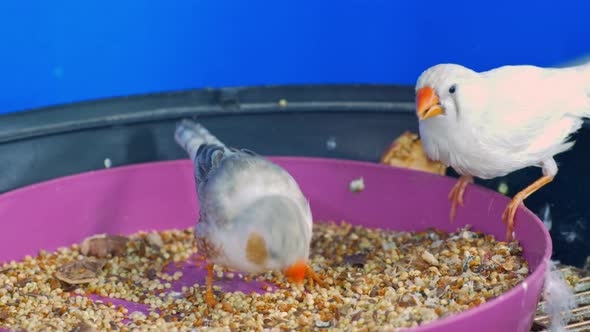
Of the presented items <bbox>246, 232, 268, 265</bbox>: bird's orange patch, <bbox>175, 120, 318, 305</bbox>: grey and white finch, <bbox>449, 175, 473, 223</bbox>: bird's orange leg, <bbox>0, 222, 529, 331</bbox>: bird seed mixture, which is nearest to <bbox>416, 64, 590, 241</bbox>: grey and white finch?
<bbox>449, 175, 473, 223</bbox>: bird's orange leg

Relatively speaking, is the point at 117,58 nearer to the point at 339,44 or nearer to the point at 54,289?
the point at 339,44

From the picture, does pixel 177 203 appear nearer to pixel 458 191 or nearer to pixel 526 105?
pixel 458 191

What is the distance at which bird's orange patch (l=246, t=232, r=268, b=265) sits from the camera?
2.09m

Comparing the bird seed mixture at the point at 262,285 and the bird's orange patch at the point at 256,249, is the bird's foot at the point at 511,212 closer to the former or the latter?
the bird seed mixture at the point at 262,285

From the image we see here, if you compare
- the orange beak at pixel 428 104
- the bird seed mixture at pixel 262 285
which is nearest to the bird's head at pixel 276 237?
the bird seed mixture at pixel 262 285

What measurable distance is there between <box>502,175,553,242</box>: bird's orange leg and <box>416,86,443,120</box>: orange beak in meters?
0.38

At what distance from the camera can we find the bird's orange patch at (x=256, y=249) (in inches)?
82.2

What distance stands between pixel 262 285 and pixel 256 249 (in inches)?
19.2

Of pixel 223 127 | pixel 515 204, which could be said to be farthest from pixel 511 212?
pixel 223 127

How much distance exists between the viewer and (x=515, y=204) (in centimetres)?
250

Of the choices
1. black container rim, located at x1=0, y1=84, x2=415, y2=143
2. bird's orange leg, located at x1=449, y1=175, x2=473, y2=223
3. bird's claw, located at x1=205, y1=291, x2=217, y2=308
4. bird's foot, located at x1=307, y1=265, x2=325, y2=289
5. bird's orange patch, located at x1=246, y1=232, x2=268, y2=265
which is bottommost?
bird's foot, located at x1=307, y1=265, x2=325, y2=289

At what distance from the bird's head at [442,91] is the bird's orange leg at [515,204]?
343 millimetres

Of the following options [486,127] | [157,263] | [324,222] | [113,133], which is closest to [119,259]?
[157,263]

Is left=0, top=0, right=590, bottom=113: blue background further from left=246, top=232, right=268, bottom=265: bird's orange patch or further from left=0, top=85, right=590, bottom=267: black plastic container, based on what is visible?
left=246, top=232, right=268, bottom=265: bird's orange patch
